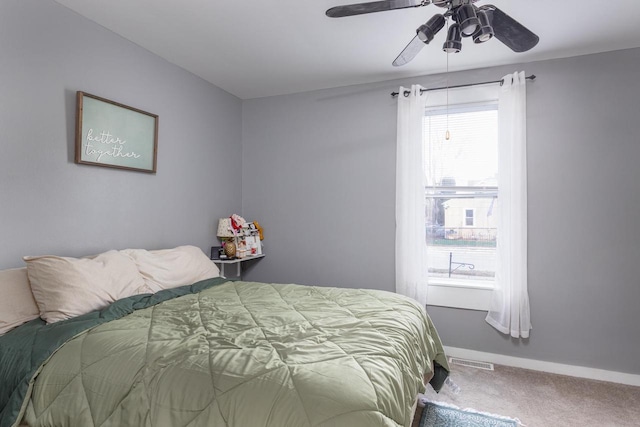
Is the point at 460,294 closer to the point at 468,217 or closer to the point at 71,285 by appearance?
the point at 468,217

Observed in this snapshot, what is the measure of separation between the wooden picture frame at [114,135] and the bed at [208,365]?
30.2 inches

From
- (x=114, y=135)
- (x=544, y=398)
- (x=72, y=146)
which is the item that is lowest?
(x=544, y=398)

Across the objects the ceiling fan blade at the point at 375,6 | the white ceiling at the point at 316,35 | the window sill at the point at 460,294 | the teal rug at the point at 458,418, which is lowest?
the teal rug at the point at 458,418

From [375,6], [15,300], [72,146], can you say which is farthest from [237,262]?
[375,6]

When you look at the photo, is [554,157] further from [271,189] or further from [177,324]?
[177,324]

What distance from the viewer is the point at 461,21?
5.33 feet

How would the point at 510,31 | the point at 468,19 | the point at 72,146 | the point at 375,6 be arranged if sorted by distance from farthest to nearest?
the point at 72,146, the point at 510,31, the point at 375,6, the point at 468,19

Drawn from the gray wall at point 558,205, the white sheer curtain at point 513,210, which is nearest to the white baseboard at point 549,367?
the gray wall at point 558,205

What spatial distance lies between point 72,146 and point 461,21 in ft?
7.92

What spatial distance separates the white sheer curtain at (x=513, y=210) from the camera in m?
2.92

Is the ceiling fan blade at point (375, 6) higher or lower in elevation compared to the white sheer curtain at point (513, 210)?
higher

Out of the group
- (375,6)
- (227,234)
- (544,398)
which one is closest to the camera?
(375,6)

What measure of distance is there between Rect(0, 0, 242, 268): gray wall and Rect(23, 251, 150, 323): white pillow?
0.91 feet

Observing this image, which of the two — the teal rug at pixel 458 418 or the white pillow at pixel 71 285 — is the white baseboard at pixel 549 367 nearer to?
Answer: the teal rug at pixel 458 418
